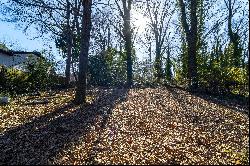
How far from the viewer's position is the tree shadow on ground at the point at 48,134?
8.13m

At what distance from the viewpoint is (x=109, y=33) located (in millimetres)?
46781

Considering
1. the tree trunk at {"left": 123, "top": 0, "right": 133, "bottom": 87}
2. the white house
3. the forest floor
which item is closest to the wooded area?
the forest floor

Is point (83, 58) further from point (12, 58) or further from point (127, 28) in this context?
point (12, 58)

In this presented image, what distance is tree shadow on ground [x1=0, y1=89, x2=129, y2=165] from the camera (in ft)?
26.7

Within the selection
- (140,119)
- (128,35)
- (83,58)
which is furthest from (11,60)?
(140,119)

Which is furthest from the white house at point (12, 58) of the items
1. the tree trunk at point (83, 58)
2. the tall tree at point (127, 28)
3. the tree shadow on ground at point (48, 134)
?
the tree shadow on ground at point (48, 134)

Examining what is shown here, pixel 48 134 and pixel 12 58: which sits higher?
pixel 12 58

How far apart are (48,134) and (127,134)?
217 centimetres

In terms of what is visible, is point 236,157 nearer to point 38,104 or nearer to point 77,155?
point 77,155

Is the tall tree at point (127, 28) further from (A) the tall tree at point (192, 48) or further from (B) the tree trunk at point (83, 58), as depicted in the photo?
(B) the tree trunk at point (83, 58)

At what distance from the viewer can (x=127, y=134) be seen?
8961mm

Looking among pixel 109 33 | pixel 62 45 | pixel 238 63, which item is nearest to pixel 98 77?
pixel 62 45

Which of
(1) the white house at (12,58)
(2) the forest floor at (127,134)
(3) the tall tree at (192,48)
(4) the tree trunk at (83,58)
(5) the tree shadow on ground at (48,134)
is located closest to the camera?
(2) the forest floor at (127,134)

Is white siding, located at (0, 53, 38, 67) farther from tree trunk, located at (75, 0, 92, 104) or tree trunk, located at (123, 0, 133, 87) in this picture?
tree trunk, located at (75, 0, 92, 104)
